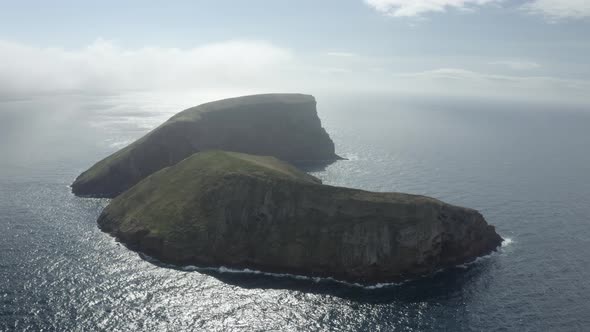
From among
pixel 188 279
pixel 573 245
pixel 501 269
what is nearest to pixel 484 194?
pixel 573 245

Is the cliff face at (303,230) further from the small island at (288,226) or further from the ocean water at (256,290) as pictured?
the ocean water at (256,290)

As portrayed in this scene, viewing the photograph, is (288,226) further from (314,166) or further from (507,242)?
(314,166)

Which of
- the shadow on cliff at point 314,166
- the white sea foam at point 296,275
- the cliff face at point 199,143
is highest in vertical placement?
the cliff face at point 199,143

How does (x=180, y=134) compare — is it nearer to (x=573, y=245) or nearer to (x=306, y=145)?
(x=306, y=145)

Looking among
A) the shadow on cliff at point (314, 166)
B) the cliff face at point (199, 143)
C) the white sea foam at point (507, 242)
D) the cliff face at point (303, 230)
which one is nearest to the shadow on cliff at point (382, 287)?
the cliff face at point (303, 230)

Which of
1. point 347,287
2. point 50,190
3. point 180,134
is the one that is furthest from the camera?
point 180,134

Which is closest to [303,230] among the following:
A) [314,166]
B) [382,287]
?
[382,287]
